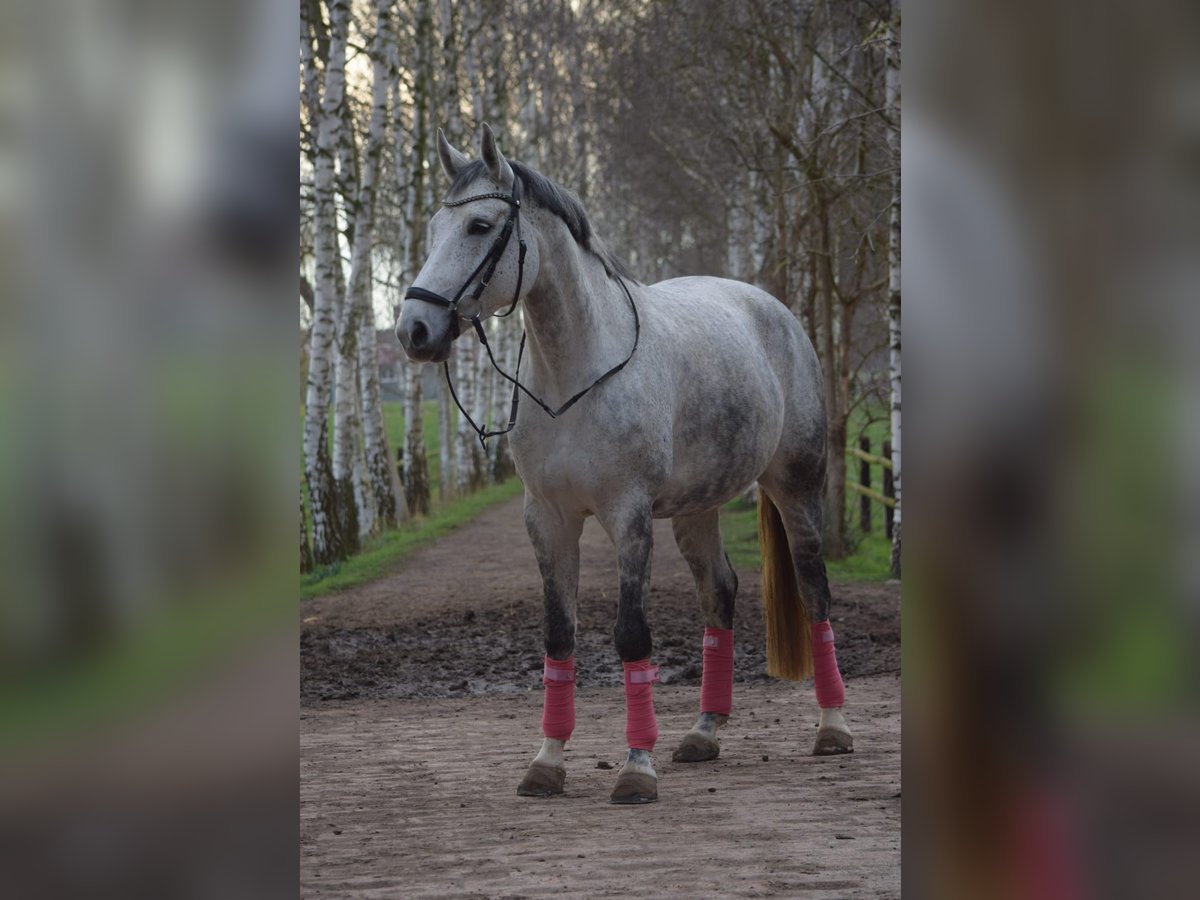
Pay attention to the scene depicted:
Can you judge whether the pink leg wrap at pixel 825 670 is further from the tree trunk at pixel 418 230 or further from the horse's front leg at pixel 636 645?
the tree trunk at pixel 418 230

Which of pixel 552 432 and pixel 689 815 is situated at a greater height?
pixel 552 432

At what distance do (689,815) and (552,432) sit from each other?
148 centimetres

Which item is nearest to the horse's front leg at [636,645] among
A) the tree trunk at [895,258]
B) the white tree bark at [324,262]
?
the tree trunk at [895,258]

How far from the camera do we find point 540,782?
5137 mm

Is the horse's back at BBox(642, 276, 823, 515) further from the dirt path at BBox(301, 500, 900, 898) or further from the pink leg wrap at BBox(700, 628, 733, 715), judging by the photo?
the dirt path at BBox(301, 500, 900, 898)

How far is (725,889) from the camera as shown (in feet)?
12.7

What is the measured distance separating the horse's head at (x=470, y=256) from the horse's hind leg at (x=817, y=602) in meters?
1.96

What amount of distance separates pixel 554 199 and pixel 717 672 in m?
2.28

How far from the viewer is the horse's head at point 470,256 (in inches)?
175

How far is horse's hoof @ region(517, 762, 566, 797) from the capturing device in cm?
514
